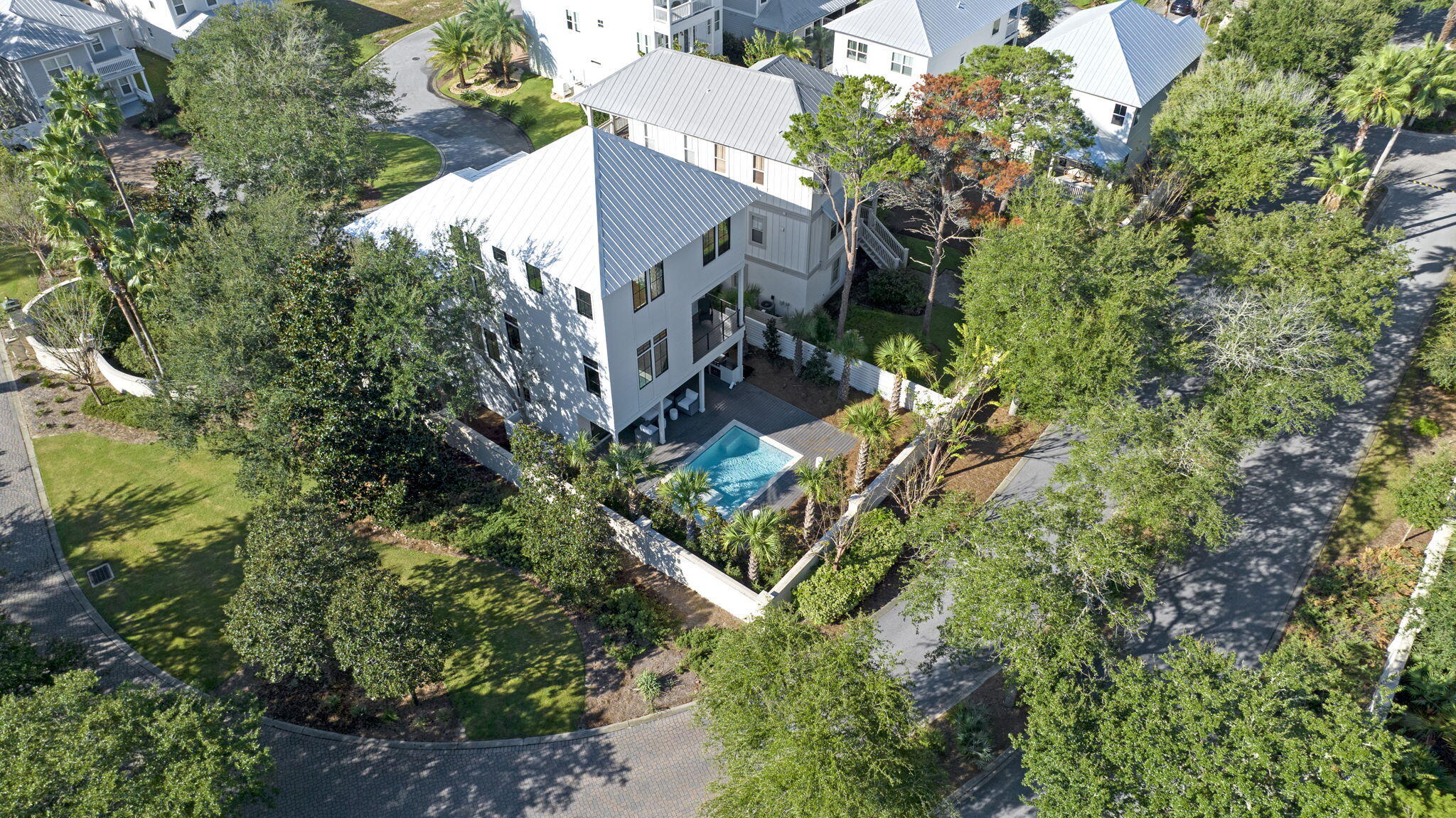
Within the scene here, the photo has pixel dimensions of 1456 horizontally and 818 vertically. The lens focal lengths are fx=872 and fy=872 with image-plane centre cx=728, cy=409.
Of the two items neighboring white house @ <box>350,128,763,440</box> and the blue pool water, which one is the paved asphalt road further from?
neighboring white house @ <box>350,128,763,440</box>

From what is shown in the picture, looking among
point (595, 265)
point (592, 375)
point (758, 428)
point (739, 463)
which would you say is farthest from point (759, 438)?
point (595, 265)

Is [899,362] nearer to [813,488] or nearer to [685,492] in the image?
[813,488]

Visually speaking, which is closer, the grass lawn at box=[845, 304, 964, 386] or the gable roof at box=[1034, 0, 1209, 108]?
the grass lawn at box=[845, 304, 964, 386]

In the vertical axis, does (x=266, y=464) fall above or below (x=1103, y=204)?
below

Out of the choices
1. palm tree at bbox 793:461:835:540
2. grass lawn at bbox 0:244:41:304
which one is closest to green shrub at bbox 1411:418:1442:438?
palm tree at bbox 793:461:835:540

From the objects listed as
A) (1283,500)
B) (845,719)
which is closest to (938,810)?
(845,719)

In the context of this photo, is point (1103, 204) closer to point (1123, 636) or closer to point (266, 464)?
point (1123, 636)

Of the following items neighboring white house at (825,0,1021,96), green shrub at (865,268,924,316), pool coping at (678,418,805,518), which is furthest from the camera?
neighboring white house at (825,0,1021,96)

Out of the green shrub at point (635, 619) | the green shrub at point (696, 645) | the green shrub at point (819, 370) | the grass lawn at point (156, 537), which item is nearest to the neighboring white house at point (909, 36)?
the green shrub at point (819, 370)
